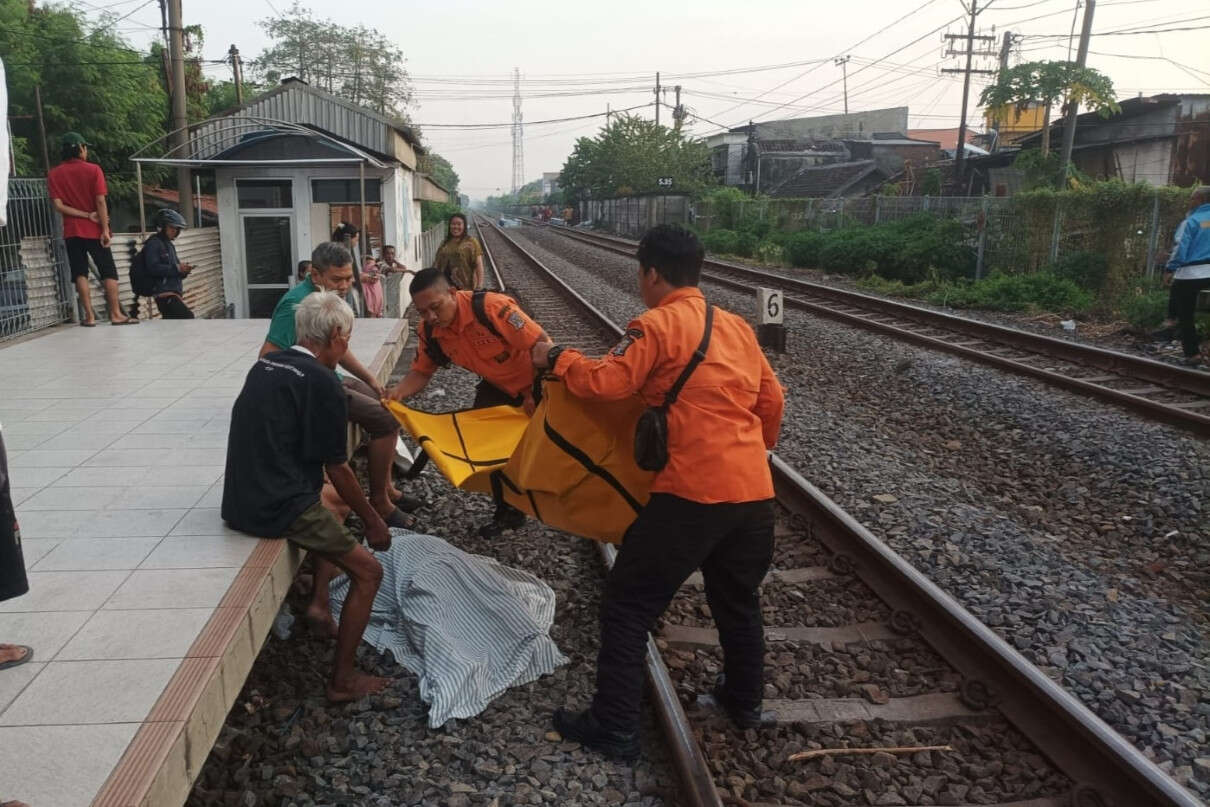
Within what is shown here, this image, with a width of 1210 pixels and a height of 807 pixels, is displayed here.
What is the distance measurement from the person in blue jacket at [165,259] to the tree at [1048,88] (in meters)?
21.8

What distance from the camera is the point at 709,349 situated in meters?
3.41

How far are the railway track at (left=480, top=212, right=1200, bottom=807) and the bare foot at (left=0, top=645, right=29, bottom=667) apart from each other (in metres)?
2.34

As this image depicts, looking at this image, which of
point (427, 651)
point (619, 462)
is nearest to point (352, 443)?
point (427, 651)

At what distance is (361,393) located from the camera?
5.74m

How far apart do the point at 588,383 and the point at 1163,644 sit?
125 inches

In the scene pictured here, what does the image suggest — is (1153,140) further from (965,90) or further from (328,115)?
(328,115)

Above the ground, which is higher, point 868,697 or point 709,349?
point 709,349

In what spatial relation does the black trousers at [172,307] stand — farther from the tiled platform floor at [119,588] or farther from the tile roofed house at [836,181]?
the tile roofed house at [836,181]

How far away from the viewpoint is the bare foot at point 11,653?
3.21m

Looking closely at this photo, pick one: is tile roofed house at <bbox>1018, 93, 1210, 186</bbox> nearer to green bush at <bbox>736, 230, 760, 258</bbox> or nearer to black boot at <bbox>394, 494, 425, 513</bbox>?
green bush at <bbox>736, 230, 760, 258</bbox>

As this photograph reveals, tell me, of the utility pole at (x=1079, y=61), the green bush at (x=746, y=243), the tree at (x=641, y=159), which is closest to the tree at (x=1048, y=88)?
the utility pole at (x=1079, y=61)

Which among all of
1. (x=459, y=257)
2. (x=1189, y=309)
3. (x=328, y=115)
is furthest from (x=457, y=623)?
(x=328, y=115)

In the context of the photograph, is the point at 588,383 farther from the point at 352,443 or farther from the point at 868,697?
the point at 352,443

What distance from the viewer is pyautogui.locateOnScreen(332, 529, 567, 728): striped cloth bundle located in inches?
157
